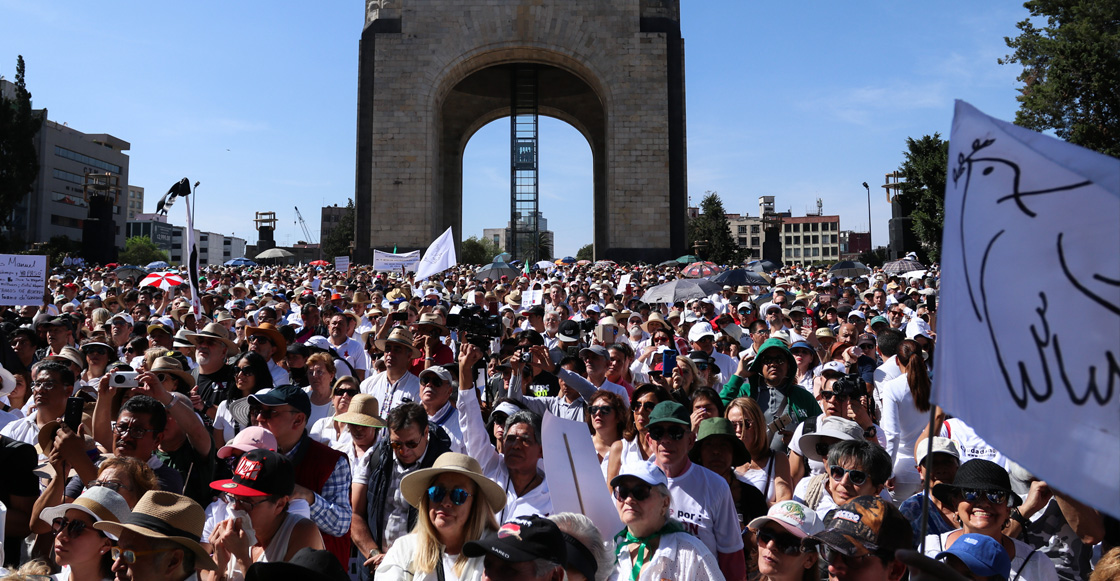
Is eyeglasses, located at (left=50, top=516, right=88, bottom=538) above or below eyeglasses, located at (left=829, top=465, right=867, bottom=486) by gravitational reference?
below

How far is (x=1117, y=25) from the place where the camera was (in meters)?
32.8

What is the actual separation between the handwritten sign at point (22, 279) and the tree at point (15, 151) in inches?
1755

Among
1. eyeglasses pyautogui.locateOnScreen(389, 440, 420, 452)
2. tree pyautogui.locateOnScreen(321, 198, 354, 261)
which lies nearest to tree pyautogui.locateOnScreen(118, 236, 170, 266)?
tree pyautogui.locateOnScreen(321, 198, 354, 261)

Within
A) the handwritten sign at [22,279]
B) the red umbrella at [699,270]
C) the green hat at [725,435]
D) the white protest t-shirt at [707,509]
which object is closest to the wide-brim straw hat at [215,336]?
the green hat at [725,435]

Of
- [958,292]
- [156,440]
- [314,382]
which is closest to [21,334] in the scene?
[314,382]

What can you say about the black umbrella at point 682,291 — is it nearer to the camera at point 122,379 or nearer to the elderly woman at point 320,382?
the elderly woman at point 320,382

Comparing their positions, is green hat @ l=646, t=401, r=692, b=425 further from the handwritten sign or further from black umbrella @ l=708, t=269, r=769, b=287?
black umbrella @ l=708, t=269, r=769, b=287

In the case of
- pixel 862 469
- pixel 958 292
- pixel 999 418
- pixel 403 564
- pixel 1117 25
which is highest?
pixel 1117 25

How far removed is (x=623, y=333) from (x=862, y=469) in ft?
24.8

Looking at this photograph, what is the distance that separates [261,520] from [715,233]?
65.5m

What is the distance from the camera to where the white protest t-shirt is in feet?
12.6

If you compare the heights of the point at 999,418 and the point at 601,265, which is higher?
the point at 601,265

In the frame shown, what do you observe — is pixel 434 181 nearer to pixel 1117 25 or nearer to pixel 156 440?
pixel 1117 25

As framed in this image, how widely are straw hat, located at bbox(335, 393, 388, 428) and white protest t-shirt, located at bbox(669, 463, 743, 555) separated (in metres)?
1.75
